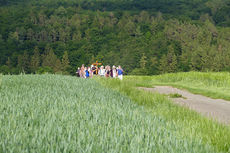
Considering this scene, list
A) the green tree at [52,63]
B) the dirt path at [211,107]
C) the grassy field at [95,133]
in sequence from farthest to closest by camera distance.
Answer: the green tree at [52,63] < the dirt path at [211,107] < the grassy field at [95,133]

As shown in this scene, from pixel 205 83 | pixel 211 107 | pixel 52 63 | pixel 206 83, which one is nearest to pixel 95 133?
pixel 211 107

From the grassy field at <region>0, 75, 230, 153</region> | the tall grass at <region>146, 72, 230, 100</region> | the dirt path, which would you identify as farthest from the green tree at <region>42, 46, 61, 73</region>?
the grassy field at <region>0, 75, 230, 153</region>

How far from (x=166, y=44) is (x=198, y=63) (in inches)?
2405

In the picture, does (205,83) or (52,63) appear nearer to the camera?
(205,83)

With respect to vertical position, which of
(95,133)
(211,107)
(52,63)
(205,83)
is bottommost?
(52,63)

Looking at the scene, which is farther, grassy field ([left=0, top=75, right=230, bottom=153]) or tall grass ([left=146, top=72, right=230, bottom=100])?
tall grass ([left=146, top=72, right=230, bottom=100])

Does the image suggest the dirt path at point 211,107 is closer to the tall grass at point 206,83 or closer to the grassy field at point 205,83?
the grassy field at point 205,83

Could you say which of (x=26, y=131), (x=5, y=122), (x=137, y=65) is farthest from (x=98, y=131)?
(x=137, y=65)

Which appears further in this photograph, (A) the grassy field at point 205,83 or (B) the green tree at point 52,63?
(B) the green tree at point 52,63

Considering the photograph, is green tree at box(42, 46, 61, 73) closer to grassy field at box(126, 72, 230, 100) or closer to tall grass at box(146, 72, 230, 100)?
tall grass at box(146, 72, 230, 100)

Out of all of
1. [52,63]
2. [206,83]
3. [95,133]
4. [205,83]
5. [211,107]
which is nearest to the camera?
[95,133]

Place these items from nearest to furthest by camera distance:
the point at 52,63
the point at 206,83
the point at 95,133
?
the point at 95,133
the point at 206,83
the point at 52,63

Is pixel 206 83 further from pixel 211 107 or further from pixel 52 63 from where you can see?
pixel 52 63

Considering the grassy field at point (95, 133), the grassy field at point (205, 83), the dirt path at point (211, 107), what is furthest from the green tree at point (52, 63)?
the grassy field at point (95, 133)
